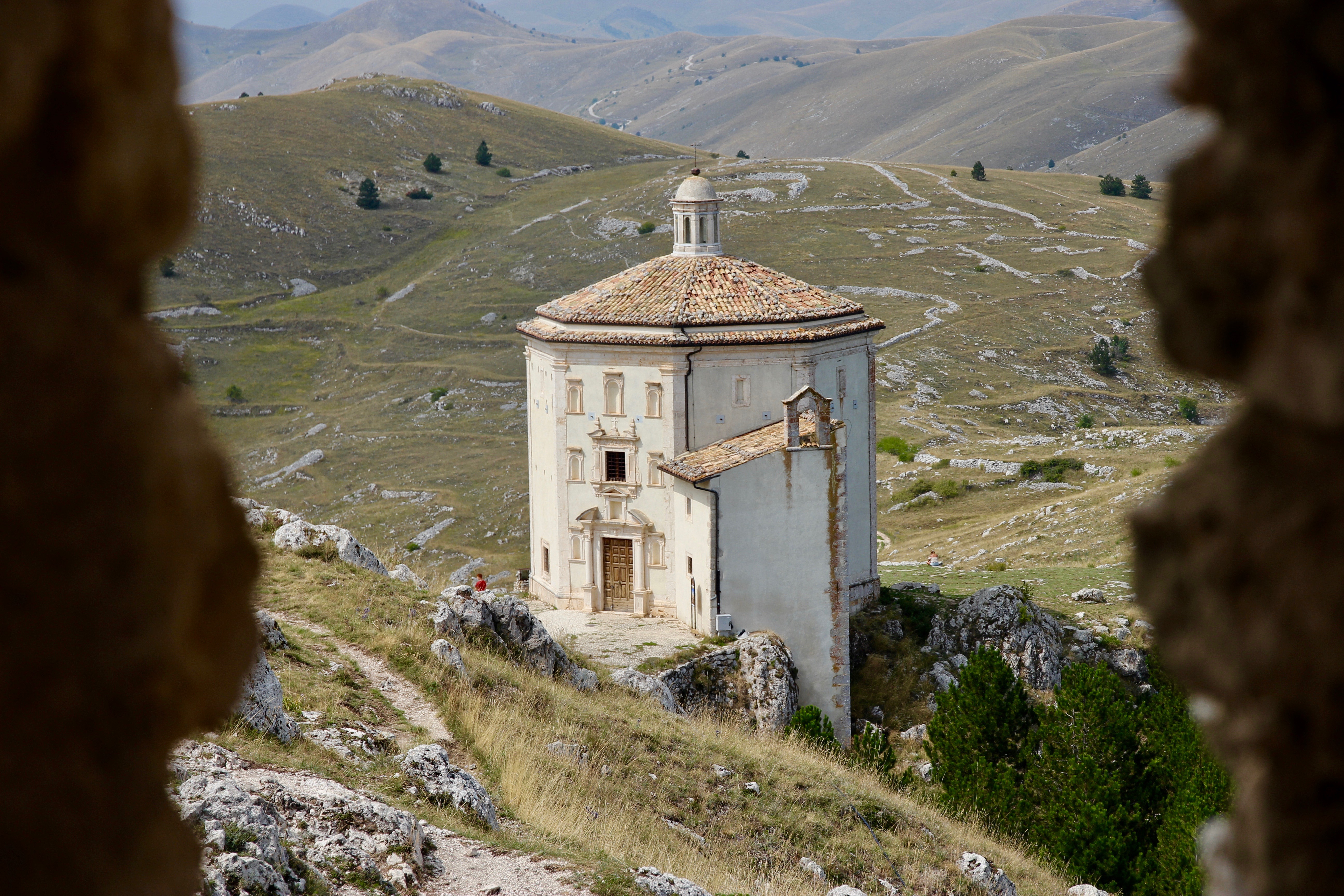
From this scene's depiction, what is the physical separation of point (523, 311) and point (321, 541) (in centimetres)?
6291

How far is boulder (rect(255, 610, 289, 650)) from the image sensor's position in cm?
1394

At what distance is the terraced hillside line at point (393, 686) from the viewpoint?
13789 millimetres

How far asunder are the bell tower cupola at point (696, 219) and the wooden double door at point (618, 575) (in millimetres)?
8188

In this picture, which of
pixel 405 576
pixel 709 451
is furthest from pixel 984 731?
pixel 405 576

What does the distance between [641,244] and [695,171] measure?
5759 centimetres

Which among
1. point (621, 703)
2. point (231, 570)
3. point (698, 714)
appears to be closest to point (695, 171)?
point (698, 714)

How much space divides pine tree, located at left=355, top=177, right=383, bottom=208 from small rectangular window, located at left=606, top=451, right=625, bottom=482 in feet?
276

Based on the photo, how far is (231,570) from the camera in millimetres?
2520

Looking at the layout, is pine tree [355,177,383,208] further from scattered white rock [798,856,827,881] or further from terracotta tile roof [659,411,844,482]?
scattered white rock [798,856,827,881]

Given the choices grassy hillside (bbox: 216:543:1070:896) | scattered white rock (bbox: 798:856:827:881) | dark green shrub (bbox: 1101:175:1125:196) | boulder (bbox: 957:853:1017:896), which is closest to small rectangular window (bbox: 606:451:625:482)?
grassy hillside (bbox: 216:543:1070:896)

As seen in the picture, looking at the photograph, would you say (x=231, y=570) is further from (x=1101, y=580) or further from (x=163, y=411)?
(x=1101, y=580)

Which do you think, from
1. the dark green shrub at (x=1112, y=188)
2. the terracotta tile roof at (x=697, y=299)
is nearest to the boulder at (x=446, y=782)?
the terracotta tile roof at (x=697, y=299)

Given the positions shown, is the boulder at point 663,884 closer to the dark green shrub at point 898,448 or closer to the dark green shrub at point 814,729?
the dark green shrub at point 814,729

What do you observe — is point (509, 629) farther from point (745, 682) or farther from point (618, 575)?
point (618, 575)
